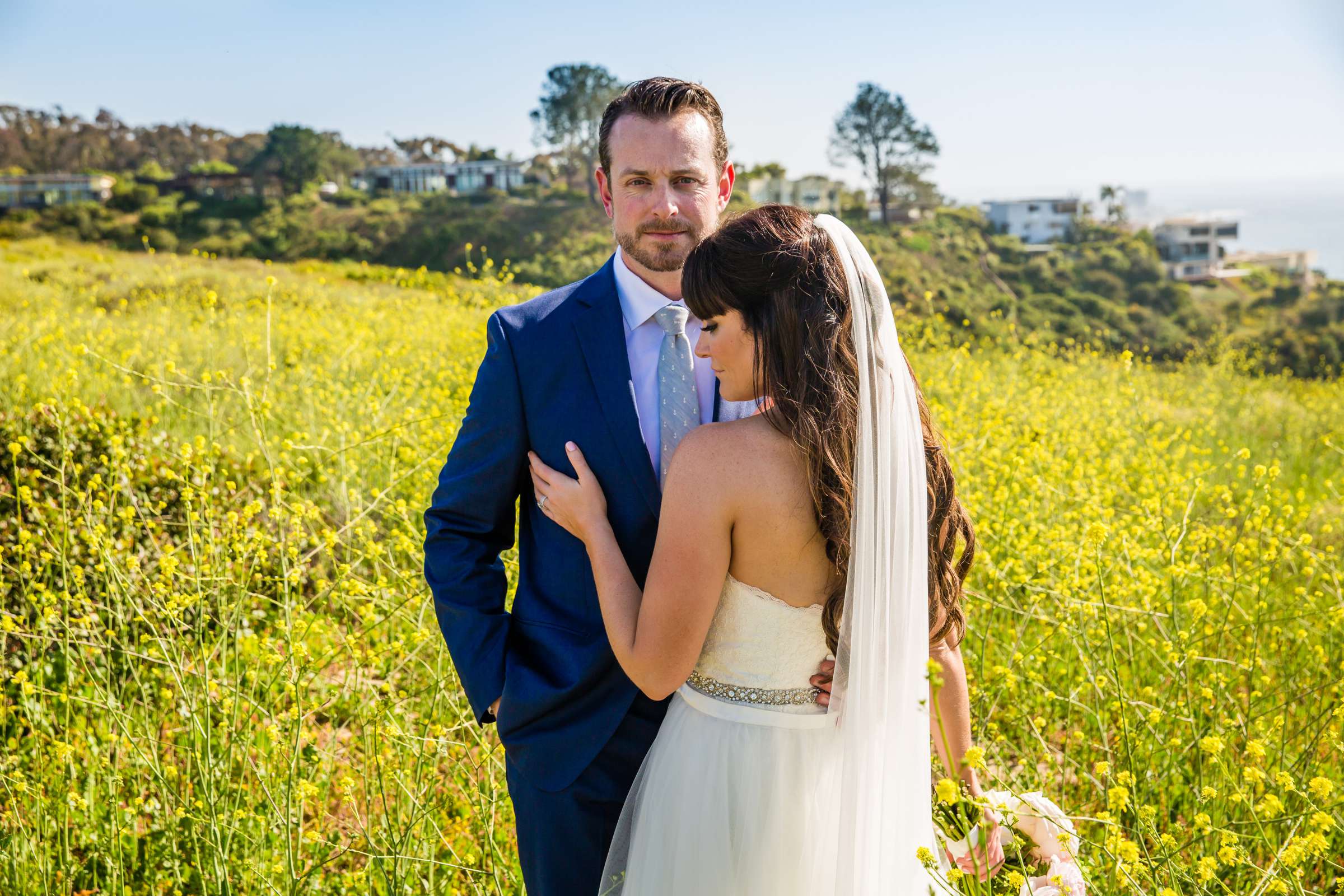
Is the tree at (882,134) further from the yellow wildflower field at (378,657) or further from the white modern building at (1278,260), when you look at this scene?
the yellow wildflower field at (378,657)

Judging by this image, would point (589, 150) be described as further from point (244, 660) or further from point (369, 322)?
point (244, 660)

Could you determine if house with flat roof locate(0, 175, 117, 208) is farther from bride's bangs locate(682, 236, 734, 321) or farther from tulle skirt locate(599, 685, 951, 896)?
tulle skirt locate(599, 685, 951, 896)

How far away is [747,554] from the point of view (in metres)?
1.85

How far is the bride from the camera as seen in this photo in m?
1.79

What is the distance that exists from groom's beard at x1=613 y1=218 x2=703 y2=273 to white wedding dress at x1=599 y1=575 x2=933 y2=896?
0.82 metres

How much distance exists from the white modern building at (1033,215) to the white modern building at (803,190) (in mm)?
12189

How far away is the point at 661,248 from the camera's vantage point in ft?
7.55

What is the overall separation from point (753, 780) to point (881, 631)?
405 mm

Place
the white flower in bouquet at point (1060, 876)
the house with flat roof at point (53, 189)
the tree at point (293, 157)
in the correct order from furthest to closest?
the tree at point (293, 157)
the house with flat roof at point (53, 189)
the white flower in bouquet at point (1060, 876)

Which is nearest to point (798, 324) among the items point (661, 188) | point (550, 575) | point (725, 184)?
point (661, 188)

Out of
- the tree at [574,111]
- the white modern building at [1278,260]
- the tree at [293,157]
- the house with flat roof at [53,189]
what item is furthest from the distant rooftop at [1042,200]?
the house with flat roof at [53,189]

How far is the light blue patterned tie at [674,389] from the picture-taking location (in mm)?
2160

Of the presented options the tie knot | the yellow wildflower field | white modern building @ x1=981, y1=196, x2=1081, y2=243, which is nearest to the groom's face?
the tie knot

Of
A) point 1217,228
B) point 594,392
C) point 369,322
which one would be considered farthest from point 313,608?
point 1217,228
